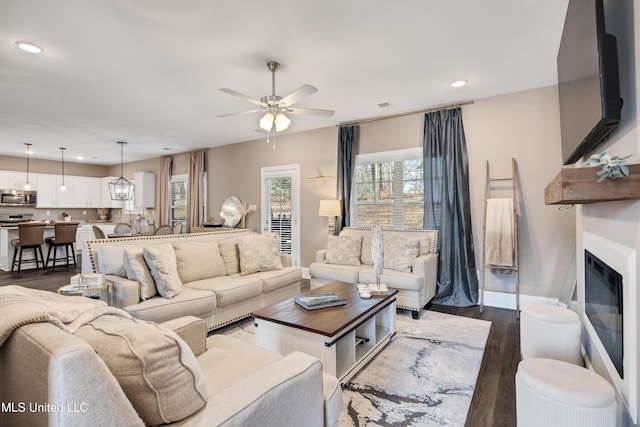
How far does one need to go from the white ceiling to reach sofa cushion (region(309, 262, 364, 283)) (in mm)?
2178

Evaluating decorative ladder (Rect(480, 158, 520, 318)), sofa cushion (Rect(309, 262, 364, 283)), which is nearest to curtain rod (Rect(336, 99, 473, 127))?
decorative ladder (Rect(480, 158, 520, 318))

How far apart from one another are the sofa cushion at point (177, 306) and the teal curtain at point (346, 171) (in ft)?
8.52

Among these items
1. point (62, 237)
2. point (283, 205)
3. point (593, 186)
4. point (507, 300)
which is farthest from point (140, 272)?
point (62, 237)

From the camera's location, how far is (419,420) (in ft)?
6.01

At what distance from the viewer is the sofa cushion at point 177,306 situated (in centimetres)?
253

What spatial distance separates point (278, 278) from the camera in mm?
3645

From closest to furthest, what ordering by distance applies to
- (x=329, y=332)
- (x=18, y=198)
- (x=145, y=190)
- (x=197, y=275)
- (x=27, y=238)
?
(x=329, y=332) → (x=197, y=275) → (x=27, y=238) → (x=18, y=198) → (x=145, y=190)

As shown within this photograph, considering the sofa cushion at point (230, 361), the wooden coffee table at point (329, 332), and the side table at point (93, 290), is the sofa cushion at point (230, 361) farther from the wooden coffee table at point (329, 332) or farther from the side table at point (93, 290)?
the side table at point (93, 290)

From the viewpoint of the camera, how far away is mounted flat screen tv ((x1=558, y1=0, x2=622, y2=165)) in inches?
50.5

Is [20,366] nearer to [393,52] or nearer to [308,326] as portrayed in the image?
[308,326]

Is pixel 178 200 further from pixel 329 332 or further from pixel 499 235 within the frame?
pixel 499 235

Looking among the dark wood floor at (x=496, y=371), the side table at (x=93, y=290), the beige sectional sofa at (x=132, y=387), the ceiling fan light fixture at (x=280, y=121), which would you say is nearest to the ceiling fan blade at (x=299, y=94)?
the ceiling fan light fixture at (x=280, y=121)

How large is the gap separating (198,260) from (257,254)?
67cm

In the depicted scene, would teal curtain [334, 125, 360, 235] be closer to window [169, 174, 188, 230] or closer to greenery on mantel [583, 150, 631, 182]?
greenery on mantel [583, 150, 631, 182]
